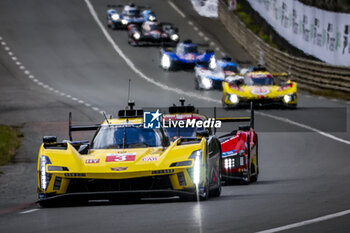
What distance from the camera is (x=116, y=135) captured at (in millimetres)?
14055

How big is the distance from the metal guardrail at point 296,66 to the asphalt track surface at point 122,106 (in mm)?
994

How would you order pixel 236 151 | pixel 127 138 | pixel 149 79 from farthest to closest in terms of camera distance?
1. pixel 149 79
2. pixel 236 151
3. pixel 127 138

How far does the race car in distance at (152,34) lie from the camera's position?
5669cm

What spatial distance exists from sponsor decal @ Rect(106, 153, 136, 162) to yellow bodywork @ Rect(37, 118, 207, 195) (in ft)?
0.17

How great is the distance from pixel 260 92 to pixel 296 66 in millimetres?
9631

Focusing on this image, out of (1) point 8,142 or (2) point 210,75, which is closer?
(1) point 8,142

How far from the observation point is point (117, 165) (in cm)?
1276

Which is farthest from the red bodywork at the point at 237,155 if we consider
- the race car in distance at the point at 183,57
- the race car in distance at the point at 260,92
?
the race car in distance at the point at 183,57

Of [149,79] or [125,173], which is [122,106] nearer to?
[149,79]

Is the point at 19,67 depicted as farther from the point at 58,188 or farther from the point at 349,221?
the point at 349,221

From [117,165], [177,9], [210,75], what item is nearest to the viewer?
[117,165]

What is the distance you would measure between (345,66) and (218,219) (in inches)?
1001

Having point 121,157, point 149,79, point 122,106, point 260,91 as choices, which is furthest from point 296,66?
point 121,157

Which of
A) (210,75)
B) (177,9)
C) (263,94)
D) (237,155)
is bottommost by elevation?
(237,155)
